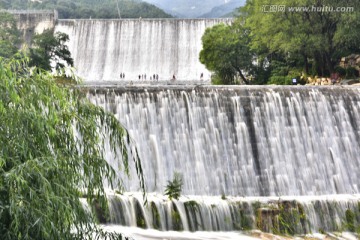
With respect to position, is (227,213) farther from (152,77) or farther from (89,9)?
(89,9)

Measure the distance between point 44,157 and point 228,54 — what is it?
30793 millimetres

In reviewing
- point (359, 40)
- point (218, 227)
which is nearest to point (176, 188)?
point (218, 227)

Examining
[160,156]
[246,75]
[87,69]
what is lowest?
[160,156]

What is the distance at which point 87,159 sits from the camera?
10.5m

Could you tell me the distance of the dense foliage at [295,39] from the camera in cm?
3447

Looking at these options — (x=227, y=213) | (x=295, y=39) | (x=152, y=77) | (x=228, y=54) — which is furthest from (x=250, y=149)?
(x=152, y=77)

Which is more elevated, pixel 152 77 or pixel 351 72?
pixel 152 77

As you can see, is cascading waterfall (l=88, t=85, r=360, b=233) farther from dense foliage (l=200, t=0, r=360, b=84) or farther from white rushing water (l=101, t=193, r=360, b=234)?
dense foliage (l=200, t=0, r=360, b=84)

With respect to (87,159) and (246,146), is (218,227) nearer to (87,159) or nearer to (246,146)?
(246,146)

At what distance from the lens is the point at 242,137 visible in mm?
24297

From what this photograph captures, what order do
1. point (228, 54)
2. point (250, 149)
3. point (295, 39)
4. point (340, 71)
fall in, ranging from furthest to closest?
point (228, 54), point (340, 71), point (295, 39), point (250, 149)

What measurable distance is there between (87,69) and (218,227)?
42.2m

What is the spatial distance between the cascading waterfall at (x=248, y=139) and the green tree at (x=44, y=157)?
9.99m

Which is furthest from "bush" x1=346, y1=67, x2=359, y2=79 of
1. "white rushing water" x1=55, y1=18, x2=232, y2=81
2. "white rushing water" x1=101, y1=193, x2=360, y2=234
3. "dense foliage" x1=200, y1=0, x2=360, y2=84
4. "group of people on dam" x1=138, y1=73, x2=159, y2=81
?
"group of people on dam" x1=138, y1=73, x2=159, y2=81
